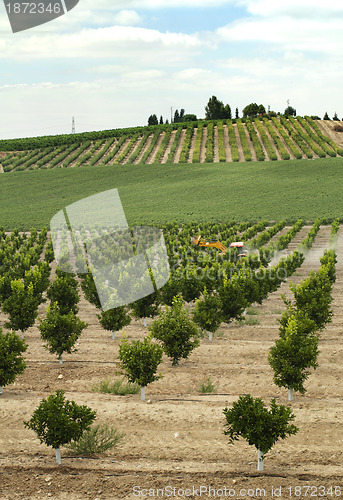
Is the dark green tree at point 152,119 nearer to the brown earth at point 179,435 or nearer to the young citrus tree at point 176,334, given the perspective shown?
the brown earth at point 179,435

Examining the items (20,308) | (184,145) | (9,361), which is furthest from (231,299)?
(184,145)

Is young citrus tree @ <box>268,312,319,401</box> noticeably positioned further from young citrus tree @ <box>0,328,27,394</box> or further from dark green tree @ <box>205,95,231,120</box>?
dark green tree @ <box>205,95,231,120</box>

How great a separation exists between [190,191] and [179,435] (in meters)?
72.7

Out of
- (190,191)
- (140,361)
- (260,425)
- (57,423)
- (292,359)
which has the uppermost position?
(57,423)

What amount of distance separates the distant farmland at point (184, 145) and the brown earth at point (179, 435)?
8436cm

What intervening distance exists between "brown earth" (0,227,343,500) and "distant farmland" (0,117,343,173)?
84.4 m

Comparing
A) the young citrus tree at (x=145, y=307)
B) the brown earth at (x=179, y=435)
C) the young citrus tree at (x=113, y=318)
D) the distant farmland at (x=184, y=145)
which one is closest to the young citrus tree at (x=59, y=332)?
the brown earth at (x=179, y=435)

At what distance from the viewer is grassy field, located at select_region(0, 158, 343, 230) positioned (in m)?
69.6

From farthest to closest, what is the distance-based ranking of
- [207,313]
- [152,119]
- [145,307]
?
[152,119], [145,307], [207,313]

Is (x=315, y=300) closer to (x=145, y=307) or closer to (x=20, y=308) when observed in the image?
(x=145, y=307)

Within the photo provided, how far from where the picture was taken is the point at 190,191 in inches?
3317

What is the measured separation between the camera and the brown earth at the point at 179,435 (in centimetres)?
1098

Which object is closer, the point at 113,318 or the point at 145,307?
the point at 113,318

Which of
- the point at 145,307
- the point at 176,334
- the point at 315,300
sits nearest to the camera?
the point at 176,334
